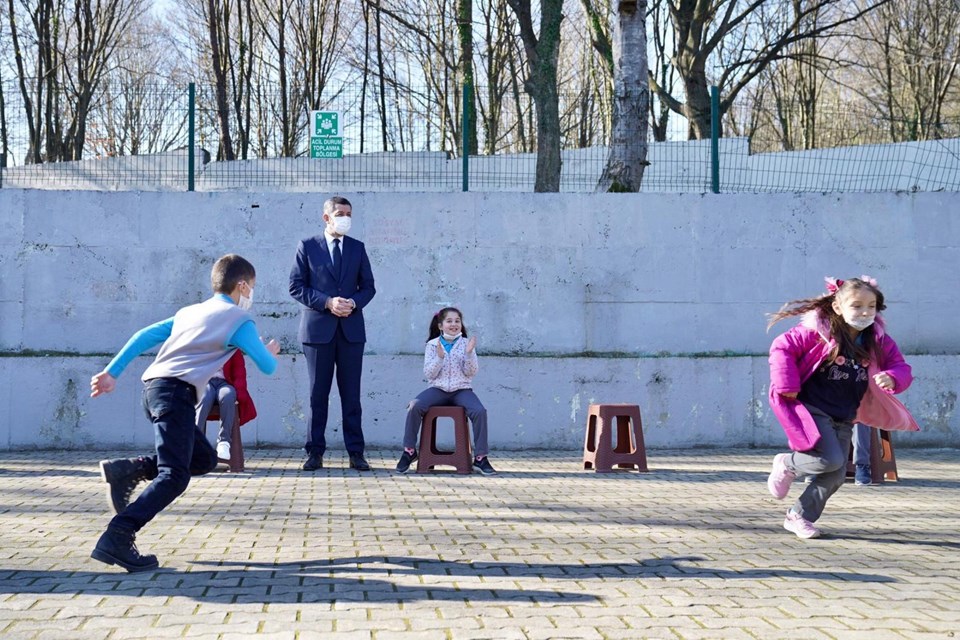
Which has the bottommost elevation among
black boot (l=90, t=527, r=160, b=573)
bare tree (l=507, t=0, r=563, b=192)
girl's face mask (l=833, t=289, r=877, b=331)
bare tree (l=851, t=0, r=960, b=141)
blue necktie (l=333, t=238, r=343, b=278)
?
black boot (l=90, t=527, r=160, b=573)

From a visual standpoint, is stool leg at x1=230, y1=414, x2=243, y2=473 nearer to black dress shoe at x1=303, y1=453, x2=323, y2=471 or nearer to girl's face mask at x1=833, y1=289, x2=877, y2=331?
black dress shoe at x1=303, y1=453, x2=323, y2=471

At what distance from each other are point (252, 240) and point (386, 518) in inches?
269

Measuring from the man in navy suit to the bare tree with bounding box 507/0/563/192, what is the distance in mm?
5632

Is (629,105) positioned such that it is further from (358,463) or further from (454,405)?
(358,463)

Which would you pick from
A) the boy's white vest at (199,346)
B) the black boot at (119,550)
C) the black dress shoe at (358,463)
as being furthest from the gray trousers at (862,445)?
the black boot at (119,550)

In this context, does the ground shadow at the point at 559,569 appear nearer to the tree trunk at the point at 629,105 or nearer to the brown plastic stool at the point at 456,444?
the brown plastic stool at the point at 456,444

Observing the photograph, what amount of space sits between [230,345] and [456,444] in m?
4.79

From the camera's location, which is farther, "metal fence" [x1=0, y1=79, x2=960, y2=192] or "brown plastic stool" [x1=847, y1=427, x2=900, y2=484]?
"metal fence" [x1=0, y1=79, x2=960, y2=192]

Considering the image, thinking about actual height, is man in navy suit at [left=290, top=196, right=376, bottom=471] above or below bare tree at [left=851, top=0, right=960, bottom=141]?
below

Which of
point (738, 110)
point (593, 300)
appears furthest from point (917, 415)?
point (738, 110)

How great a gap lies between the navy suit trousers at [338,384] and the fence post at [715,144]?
547cm

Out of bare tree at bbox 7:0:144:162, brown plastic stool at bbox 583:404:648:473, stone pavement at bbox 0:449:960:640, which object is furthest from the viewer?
bare tree at bbox 7:0:144:162

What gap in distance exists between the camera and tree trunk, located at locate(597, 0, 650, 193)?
15.3 m

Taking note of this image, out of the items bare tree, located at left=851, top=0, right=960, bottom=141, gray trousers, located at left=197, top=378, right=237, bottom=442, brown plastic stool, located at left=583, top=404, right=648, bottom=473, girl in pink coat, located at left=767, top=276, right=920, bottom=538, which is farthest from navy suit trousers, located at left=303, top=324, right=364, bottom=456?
bare tree, located at left=851, top=0, right=960, bottom=141
